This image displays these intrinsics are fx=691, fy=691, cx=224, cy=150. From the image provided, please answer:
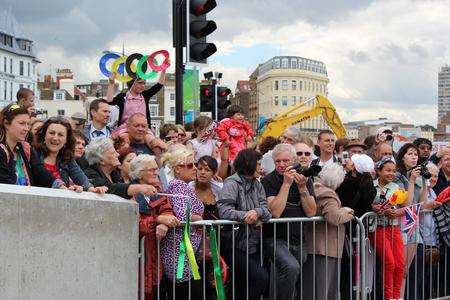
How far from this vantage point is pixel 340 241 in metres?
6.92

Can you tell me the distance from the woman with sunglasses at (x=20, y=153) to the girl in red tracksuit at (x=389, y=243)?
3506 millimetres

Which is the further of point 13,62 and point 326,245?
point 13,62

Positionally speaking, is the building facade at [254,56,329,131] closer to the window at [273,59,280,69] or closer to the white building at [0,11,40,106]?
the window at [273,59,280,69]

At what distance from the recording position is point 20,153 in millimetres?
5371

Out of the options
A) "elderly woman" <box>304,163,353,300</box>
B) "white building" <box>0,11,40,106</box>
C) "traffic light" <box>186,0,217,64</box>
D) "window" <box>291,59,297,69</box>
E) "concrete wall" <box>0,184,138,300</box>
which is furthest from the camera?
"window" <box>291,59,297,69</box>

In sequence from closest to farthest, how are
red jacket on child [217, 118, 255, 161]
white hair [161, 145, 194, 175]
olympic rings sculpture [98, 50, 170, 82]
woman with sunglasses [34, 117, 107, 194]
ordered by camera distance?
woman with sunglasses [34, 117, 107, 194], white hair [161, 145, 194, 175], olympic rings sculpture [98, 50, 170, 82], red jacket on child [217, 118, 255, 161]

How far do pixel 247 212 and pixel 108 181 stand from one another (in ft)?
4.18

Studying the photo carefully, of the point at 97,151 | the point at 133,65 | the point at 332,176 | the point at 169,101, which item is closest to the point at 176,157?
the point at 97,151

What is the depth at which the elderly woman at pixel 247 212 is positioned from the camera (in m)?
6.21

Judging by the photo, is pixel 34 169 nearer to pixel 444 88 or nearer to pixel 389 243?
pixel 389 243

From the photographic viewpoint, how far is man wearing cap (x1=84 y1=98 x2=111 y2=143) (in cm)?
794

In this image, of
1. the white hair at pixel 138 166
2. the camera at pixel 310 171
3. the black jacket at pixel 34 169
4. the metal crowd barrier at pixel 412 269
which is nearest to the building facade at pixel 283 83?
the metal crowd barrier at pixel 412 269

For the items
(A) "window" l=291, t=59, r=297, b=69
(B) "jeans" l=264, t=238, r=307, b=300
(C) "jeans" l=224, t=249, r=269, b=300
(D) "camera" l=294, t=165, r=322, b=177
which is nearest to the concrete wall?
(C) "jeans" l=224, t=249, r=269, b=300

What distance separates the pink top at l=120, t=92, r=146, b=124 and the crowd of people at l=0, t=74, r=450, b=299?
2cm
